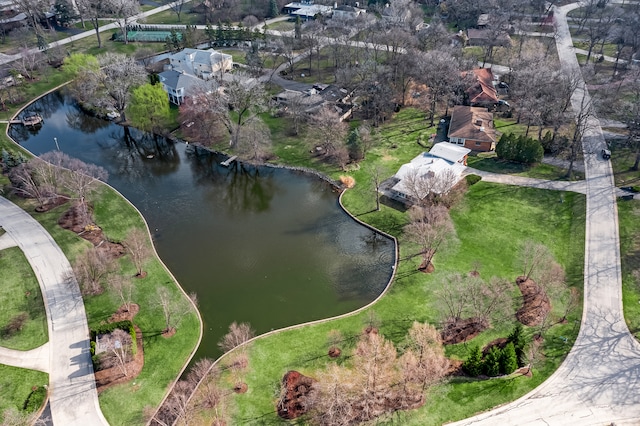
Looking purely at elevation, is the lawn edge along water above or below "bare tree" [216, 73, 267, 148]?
below

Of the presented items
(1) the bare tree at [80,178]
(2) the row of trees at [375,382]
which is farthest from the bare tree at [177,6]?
(2) the row of trees at [375,382]

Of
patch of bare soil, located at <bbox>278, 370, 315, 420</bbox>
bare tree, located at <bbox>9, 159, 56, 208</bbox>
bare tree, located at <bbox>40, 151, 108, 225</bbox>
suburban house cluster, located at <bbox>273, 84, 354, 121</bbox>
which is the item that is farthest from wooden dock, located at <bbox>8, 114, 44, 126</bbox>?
patch of bare soil, located at <bbox>278, 370, 315, 420</bbox>

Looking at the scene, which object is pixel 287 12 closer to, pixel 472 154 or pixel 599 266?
pixel 472 154

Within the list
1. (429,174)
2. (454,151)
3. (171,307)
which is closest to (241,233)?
(171,307)

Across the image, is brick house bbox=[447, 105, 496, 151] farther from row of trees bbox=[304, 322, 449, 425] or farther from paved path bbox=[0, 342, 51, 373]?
paved path bbox=[0, 342, 51, 373]

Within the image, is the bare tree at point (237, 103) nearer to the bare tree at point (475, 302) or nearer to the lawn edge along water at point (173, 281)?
the lawn edge along water at point (173, 281)
